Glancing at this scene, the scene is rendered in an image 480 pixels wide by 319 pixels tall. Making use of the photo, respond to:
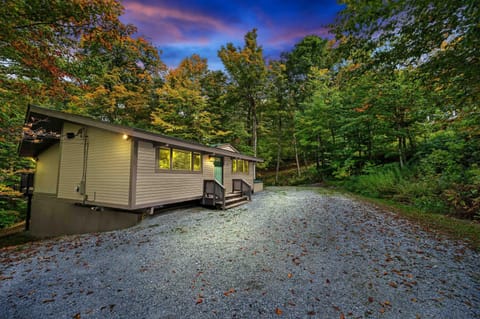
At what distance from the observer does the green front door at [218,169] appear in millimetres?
9852

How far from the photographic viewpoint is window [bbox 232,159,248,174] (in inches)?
461

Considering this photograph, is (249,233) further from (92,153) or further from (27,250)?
(92,153)

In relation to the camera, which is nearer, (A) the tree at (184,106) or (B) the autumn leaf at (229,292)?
(B) the autumn leaf at (229,292)

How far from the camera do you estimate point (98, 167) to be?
21.9 ft

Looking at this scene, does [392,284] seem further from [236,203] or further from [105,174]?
[105,174]

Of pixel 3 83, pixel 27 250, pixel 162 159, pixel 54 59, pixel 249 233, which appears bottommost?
pixel 27 250

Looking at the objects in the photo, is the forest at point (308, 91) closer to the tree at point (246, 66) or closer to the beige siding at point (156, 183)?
the tree at point (246, 66)

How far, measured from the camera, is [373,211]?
689 centimetres

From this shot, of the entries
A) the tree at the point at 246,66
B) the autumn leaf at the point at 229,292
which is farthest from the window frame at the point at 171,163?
the tree at the point at 246,66

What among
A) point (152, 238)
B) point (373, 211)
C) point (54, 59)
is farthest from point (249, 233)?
point (54, 59)

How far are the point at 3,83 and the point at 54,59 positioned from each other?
7.35 feet

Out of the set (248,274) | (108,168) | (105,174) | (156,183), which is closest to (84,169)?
(105,174)

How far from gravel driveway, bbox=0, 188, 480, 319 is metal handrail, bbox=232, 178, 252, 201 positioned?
4.70 meters

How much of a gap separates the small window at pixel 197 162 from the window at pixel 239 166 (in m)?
3.38
